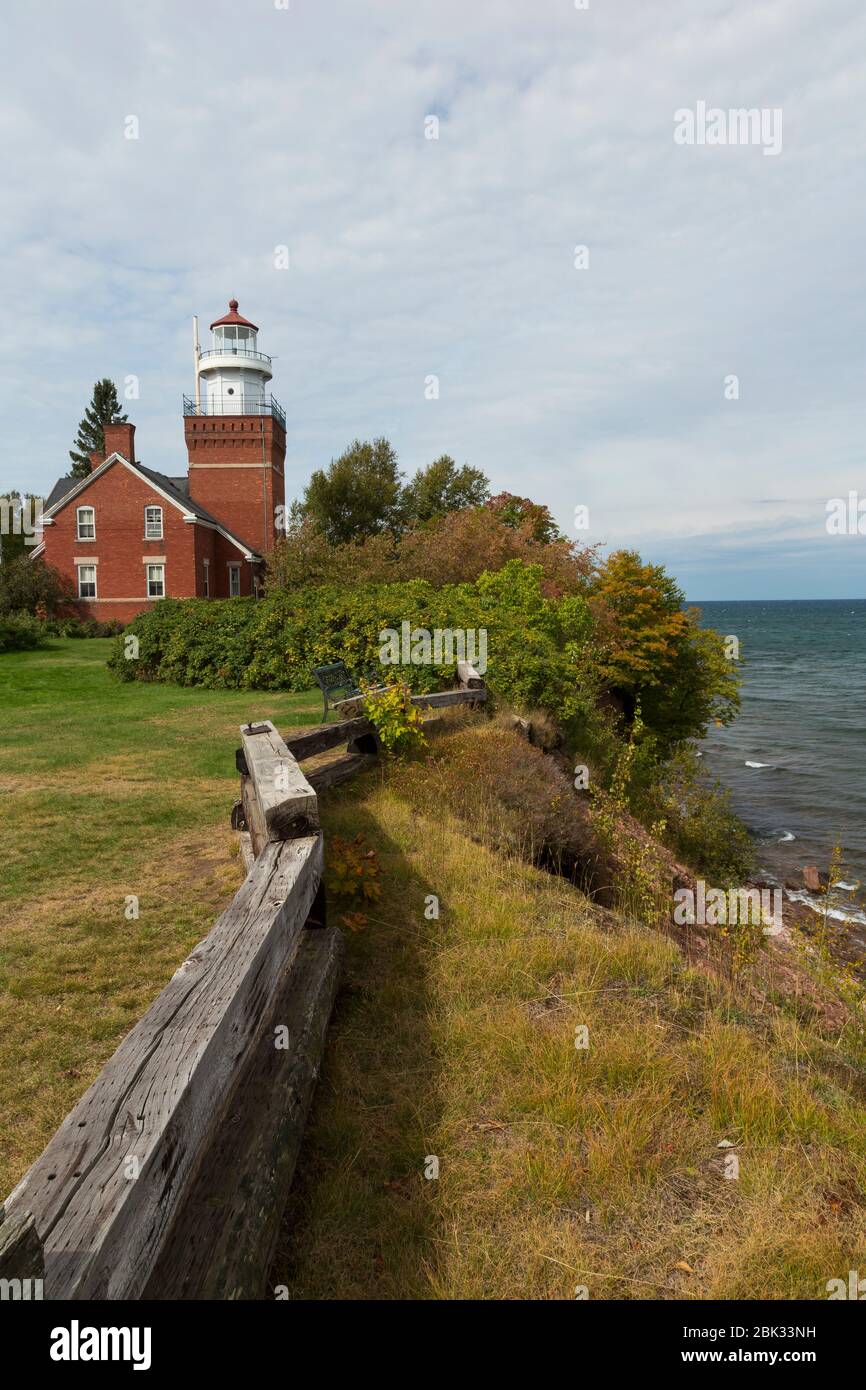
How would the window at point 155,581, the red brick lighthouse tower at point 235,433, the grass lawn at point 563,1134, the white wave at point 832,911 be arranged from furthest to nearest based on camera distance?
the red brick lighthouse tower at point 235,433
the window at point 155,581
the white wave at point 832,911
the grass lawn at point 563,1134

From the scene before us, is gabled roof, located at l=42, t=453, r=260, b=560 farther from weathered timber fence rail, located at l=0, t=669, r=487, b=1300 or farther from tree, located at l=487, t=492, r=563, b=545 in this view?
weathered timber fence rail, located at l=0, t=669, r=487, b=1300

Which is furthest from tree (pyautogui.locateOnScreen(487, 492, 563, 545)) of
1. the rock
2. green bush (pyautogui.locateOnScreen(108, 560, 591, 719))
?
the rock

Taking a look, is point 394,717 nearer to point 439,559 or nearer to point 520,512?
point 439,559

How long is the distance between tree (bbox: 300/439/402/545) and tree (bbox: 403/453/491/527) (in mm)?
1891

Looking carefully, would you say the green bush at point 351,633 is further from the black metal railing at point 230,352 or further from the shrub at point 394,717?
the black metal railing at point 230,352

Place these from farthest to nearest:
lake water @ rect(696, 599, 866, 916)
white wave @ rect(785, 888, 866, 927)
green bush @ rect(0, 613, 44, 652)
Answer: green bush @ rect(0, 613, 44, 652), lake water @ rect(696, 599, 866, 916), white wave @ rect(785, 888, 866, 927)

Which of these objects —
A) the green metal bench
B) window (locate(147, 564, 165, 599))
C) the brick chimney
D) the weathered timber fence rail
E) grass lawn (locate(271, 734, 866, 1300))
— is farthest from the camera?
the brick chimney

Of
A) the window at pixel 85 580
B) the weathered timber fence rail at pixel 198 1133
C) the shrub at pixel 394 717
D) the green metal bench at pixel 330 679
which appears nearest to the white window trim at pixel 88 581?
the window at pixel 85 580

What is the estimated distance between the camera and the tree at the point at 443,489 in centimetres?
5169

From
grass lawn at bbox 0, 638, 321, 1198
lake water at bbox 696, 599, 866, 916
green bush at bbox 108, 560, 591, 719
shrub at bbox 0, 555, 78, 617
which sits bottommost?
lake water at bbox 696, 599, 866, 916

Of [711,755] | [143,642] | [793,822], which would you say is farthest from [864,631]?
[143,642]

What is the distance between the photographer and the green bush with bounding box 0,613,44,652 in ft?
91.6

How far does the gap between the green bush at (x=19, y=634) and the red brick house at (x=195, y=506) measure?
25.1ft
